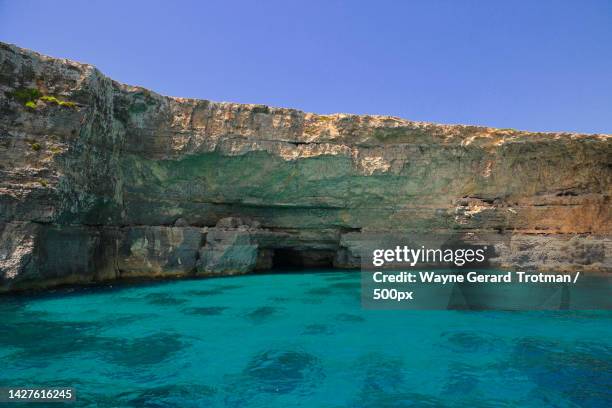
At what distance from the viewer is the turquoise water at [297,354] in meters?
6.48

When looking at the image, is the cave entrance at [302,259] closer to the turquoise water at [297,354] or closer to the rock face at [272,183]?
the rock face at [272,183]

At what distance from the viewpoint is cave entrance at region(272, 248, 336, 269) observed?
2597 centimetres

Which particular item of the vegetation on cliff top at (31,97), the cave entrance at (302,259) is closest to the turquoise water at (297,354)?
the vegetation on cliff top at (31,97)

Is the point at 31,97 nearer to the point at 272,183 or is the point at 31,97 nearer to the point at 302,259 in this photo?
the point at 272,183

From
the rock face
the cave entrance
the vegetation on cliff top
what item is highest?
the vegetation on cliff top

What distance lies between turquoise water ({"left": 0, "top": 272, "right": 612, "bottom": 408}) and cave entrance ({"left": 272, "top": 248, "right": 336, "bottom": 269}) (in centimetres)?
1213

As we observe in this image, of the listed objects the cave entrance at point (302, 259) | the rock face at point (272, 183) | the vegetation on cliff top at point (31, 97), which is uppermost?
the vegetation on cliff top at point (31, 97)

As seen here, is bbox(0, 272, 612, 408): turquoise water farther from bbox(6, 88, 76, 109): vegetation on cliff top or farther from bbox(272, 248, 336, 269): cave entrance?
bbox(272, 248, 336, 269): cave entrance

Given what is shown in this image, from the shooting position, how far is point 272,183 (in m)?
22.4

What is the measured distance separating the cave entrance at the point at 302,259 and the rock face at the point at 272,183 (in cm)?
15

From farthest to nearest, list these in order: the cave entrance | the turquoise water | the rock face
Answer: the cave entrance, the rock face, the turquoise water

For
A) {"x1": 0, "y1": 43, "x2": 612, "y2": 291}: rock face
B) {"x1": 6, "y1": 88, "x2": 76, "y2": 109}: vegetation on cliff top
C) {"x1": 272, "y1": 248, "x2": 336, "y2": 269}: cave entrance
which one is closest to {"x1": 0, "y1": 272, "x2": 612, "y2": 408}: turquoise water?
{"x1": 0, "y1": 43, "x2": 612, "y2": 291}: rock face

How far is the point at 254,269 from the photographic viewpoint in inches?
923

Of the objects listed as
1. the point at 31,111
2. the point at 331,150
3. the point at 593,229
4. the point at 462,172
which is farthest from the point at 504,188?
the point at 31,111
